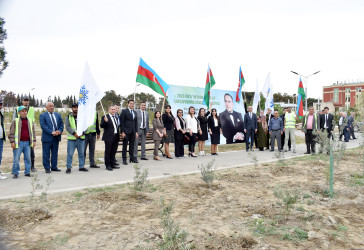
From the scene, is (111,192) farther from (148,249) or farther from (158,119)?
(158,119)

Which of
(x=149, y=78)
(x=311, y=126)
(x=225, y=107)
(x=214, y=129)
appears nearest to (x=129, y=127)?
(x=149, y=78)

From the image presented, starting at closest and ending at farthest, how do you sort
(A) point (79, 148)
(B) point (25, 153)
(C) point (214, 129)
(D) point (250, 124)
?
(B) point (25, 153) < (A) point (79, 148) < (C) point (214, 129) < (D) point (250, 124)

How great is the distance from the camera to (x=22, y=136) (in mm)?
7922

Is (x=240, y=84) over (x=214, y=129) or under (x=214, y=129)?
over

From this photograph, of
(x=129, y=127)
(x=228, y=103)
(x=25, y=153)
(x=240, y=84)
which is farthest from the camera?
(x=240, y=84)

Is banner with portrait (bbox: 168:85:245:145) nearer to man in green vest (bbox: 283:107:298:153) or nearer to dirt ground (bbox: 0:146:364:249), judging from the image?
man in green vest (bbox: 283:107:298:153)

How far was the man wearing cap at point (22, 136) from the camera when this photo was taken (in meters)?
7.71

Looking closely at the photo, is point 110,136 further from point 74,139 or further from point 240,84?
point 240,84

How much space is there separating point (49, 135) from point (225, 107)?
878 cm

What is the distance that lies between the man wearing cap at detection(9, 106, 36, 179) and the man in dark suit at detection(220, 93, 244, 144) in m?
8.76

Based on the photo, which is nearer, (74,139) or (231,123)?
(74,139)

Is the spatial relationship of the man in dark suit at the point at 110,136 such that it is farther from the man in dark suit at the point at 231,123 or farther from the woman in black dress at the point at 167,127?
the man in dark suit at the point at 231,123

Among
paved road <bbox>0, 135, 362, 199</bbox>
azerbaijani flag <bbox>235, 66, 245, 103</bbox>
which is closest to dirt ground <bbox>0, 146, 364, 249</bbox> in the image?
paved road <bbox>0, 135, 362, 199</bbox>

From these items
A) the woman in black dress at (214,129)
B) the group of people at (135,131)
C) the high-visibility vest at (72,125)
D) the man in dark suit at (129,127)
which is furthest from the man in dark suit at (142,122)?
the woman in black dress at (214,129)
